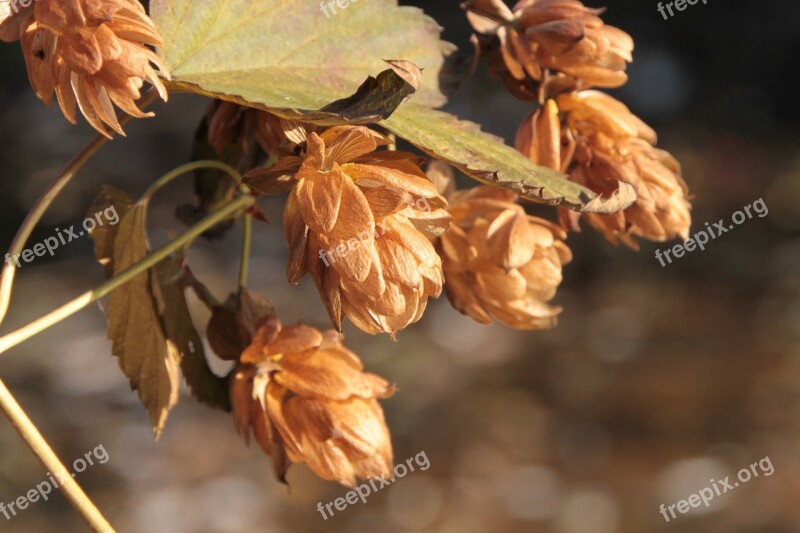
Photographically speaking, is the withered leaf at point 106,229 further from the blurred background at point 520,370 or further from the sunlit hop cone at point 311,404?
the blurred background at point 520,370

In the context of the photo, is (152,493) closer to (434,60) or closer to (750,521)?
(750,521)

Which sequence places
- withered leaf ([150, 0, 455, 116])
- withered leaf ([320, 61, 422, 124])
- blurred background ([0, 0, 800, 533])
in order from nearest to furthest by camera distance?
withered leaf ([320, 61, 422, 124]) < withered leaf ([150, 0, 455, 116]) < blurred background ([0, 0, 800, 533])

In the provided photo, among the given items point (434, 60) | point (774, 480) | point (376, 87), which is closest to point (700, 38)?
point (774, 480)

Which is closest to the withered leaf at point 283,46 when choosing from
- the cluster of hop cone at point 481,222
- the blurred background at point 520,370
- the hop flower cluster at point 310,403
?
the cluster of hop cone at point 481,222

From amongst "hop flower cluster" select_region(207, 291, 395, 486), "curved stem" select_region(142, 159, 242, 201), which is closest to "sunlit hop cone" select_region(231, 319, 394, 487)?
"hop flower cluster" select_region(207, 291, 395, 486)

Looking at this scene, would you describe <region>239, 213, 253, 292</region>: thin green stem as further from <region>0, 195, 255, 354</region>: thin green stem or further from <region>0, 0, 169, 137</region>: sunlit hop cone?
<region>0, 0, 169, 137</region>: sunlit hop cone

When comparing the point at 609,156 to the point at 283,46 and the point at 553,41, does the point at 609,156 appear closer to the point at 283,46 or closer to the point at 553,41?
the point at 553,41
